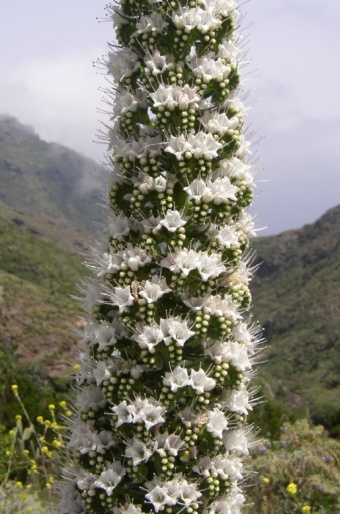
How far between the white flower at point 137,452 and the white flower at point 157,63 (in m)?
3.23

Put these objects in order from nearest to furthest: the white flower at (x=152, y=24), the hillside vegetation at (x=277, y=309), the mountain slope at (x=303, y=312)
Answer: the white flower at (x=152, y=24) → the hillside vegetation at (x=277, y=309) → the mountain slope at (x=303, y=312)

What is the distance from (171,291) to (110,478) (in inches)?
65.0

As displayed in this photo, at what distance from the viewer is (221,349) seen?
228 inches

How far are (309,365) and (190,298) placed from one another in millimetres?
83162

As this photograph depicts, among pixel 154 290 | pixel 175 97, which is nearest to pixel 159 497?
pixel 154 290

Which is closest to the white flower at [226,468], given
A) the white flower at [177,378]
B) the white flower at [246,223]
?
the white flower at [177,378]

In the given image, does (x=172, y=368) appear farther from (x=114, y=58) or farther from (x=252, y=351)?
(x=114, y=58)

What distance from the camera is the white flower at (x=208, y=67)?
6027mm

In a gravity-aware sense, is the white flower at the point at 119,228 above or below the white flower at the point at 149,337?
above

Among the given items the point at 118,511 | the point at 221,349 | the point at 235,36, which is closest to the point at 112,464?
the point at 118,511

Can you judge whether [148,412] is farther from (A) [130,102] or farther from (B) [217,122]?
(A) [130,102]

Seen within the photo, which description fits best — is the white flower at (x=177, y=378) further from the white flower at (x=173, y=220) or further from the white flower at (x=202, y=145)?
the white flower at (x=202, y=145)

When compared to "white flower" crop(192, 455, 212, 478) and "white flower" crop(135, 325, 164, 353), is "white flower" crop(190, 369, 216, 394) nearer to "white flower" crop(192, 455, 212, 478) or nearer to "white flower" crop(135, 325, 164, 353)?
"white flower" crop(135, 325, 164, 353)

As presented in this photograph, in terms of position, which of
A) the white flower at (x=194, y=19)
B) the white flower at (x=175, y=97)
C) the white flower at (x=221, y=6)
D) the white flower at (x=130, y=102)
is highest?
the white flower at (x=221, y=6)
